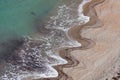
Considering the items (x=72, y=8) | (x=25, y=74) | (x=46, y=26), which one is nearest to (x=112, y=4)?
(x=72, y=8)

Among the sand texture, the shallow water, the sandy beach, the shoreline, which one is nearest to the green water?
the shallow water

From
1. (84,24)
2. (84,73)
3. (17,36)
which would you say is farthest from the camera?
(84,24)

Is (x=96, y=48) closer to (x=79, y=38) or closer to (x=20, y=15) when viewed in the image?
(x=79, y=38)

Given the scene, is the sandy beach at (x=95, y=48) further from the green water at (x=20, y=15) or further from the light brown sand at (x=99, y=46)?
the green water at (x=20, y=15)

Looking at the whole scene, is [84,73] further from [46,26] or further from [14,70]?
[46,26]

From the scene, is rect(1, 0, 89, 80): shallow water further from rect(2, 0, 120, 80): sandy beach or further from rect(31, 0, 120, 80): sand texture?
rect(31, 0, 120, 80): sand texture
